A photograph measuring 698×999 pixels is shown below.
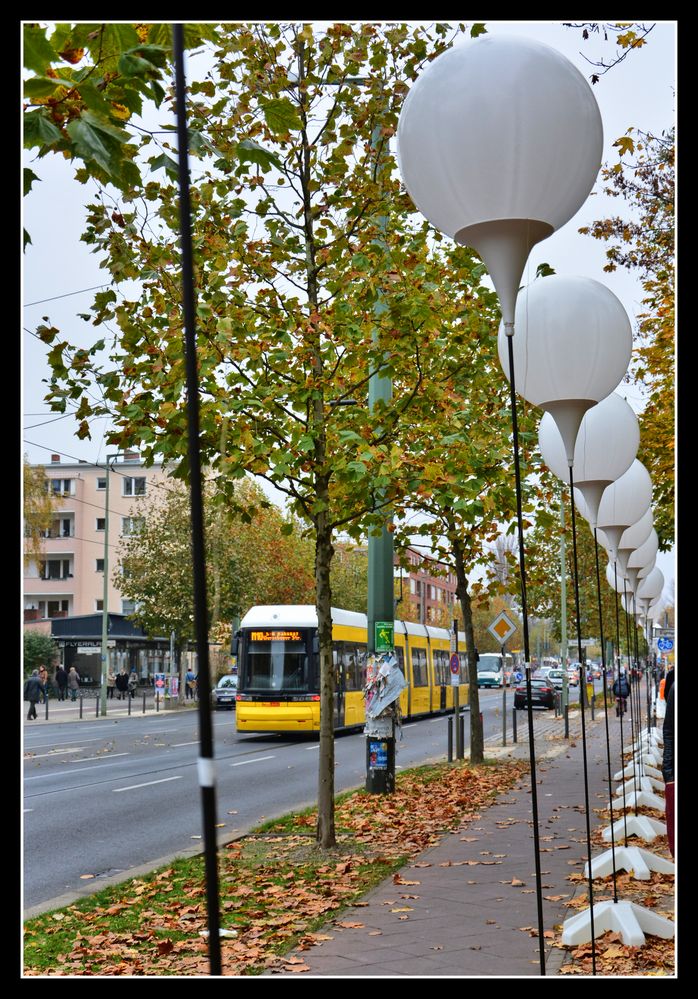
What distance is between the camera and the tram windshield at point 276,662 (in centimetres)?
2544

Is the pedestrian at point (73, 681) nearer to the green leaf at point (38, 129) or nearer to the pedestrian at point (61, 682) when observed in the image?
the pedestrian at point (61, 682)

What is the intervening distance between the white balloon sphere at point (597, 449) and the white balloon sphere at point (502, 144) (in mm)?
3102

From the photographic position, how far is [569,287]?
5.55m

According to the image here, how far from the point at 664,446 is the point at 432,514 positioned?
12.6ft

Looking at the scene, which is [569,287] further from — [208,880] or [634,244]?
[634,244]

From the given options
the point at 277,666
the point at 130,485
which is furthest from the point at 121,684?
the point at 277,666

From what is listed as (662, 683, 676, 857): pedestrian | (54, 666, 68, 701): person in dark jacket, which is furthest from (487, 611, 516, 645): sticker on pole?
(54, 666, 68, 701): person in dark jacket

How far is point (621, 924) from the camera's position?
5.71m

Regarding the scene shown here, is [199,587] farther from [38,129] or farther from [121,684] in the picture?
[121,684]

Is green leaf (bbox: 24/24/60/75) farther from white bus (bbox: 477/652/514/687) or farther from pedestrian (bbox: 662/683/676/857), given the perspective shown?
white bus (bbox: 477/652/514/687)

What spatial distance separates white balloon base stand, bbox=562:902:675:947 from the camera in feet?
18.7

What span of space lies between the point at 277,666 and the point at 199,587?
23889 millimetres

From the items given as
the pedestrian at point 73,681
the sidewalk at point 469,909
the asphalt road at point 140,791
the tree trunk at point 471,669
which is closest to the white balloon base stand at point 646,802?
the sidewalk at point 469,909
